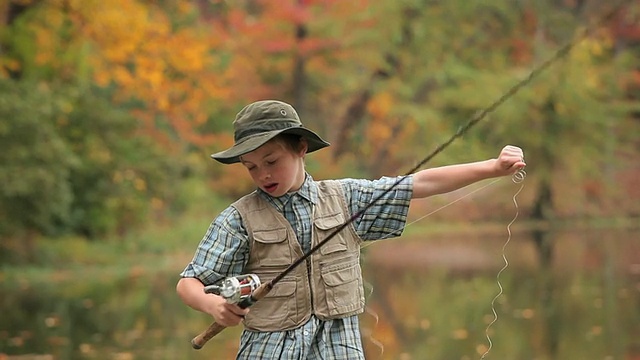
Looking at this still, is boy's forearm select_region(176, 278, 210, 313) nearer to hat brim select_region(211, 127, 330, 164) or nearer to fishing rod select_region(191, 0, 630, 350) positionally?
fishing rod select_region(191, 0, 630, 350)

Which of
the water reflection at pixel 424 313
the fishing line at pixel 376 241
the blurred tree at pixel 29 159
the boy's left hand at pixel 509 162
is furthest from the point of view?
the blurred tree at pixel 29 159

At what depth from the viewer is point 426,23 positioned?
94.5 feet

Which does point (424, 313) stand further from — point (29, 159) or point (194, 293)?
point (194, 293)

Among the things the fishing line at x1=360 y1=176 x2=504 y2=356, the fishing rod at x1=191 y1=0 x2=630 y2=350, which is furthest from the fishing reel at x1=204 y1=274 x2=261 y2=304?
the fishing line at x1=360 y1=176 x2=504 y2=356

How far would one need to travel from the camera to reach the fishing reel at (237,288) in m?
3.66

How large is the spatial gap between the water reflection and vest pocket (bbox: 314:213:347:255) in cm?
166

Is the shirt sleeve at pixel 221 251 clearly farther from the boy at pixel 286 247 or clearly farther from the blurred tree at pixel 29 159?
the blurred tree at pixel 29 159

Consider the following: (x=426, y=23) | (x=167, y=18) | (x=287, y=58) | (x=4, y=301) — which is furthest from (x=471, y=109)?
(x=4, y=301)

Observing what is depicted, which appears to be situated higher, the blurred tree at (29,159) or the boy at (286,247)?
the blurred tree at (29,159)

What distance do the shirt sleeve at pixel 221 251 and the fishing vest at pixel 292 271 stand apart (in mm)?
30

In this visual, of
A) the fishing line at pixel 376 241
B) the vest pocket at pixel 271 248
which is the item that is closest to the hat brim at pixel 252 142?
the vest pocket at pixel 271 248

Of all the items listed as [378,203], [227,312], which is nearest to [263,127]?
[378,203]

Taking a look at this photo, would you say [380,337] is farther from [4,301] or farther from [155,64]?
[155,64]

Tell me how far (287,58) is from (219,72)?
1.50 meters
